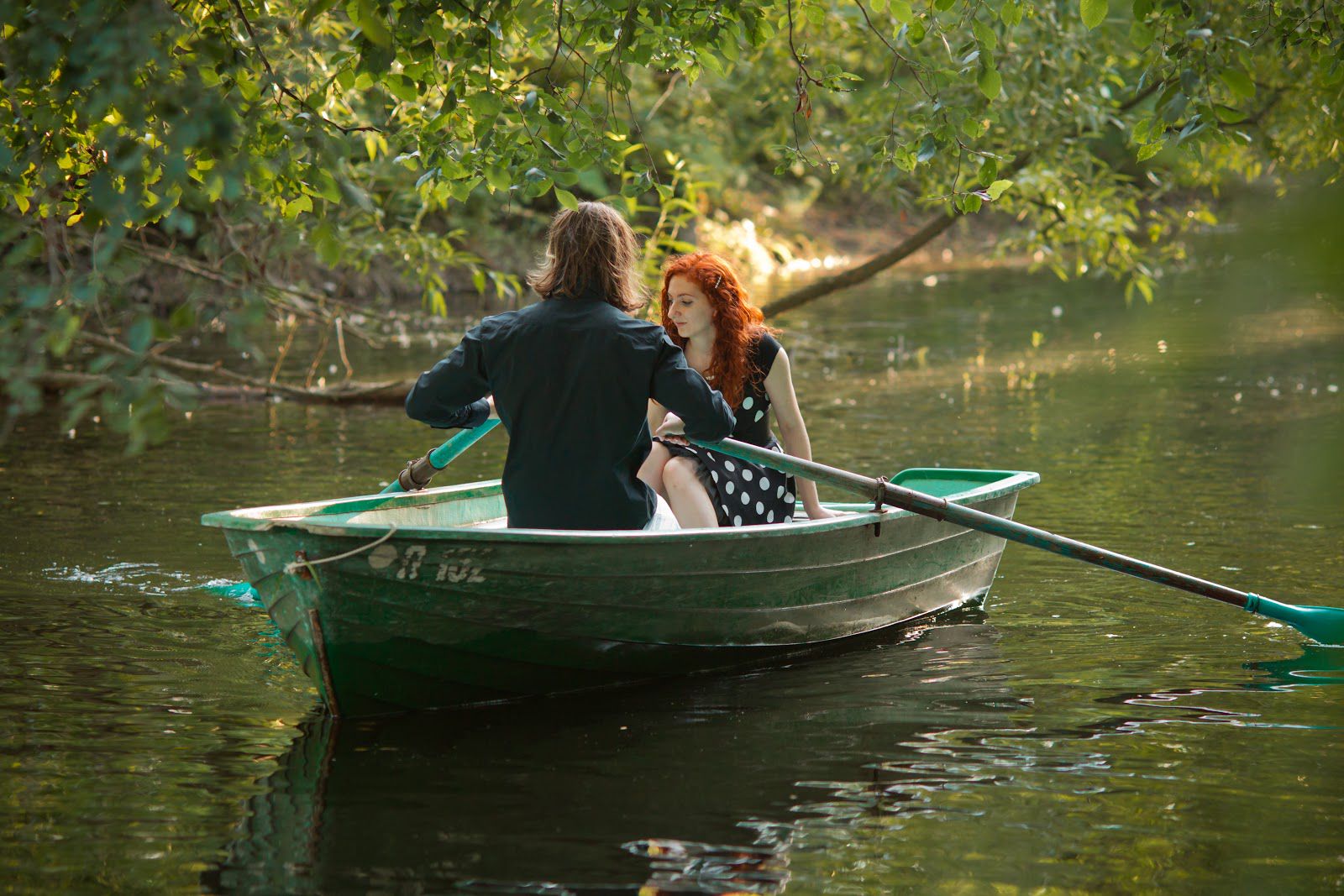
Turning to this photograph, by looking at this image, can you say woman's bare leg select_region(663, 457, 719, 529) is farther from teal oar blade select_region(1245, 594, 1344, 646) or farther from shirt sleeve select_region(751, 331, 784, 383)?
teal oar blade select_region(1245, 594, 1344, 646)

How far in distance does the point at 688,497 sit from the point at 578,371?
3.77ft

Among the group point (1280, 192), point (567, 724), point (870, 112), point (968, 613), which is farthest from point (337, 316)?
point (1280, 192)

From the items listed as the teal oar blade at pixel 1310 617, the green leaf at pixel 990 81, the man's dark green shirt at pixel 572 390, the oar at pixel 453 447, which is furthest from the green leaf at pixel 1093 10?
the teal oar blade at pixel 1310 617

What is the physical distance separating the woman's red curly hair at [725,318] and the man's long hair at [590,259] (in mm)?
882

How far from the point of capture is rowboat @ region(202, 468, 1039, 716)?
4.00 metres

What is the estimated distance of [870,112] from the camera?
9445 mm

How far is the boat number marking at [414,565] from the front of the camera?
13.0ft

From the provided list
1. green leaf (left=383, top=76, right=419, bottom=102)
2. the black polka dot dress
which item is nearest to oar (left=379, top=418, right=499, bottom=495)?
the black polka dot dress

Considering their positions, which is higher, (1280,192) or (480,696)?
(1280,192)

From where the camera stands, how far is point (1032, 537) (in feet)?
16.3

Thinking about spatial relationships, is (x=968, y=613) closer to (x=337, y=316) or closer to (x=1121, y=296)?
(x=337, y=316)

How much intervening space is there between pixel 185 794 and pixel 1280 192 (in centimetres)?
342

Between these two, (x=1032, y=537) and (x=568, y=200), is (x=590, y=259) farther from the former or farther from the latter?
(x=1032, y=537)

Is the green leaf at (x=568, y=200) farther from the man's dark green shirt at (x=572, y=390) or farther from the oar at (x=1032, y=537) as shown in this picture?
the oar at (x=1032, y=537)
